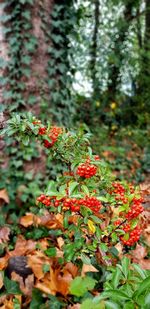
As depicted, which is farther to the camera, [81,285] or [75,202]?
[81,285]

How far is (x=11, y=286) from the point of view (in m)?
2.68

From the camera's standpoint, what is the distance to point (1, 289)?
274 centimetres

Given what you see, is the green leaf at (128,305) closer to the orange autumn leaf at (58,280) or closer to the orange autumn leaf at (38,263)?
the orange autumn leaf at (58,280)

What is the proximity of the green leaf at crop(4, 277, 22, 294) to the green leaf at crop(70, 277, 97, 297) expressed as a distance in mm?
445

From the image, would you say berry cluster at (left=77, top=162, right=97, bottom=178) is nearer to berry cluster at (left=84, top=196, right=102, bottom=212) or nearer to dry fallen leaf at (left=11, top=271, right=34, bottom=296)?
berry cluster at (left=84, top=196, right=102, bottom=212)

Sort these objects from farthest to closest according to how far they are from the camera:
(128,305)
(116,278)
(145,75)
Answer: (145,75)
(116,278)
(128,305)

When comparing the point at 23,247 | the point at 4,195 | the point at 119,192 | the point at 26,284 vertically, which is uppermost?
the point at 4,195

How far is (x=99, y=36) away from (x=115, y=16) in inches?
27.0

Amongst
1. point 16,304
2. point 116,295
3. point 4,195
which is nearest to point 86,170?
point 116,295

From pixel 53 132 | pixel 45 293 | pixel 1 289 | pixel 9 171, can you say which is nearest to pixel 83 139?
pixel 53 132

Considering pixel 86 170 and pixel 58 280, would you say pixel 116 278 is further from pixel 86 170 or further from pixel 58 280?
pixel 58 280

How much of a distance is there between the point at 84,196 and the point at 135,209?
0.94 ft

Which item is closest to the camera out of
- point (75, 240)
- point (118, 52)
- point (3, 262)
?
point (75, 240)

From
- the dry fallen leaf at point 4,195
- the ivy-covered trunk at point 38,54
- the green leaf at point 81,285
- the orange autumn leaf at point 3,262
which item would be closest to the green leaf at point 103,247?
the green leaf at point 81,285
